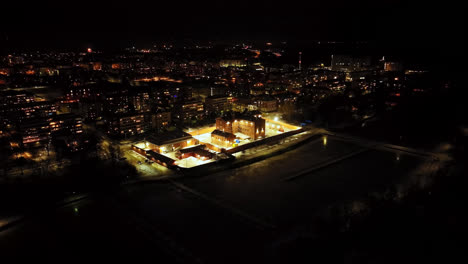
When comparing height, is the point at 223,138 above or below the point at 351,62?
below

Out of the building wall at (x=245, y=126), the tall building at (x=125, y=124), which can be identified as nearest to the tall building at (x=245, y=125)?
the building wall at (x=245, y=126)

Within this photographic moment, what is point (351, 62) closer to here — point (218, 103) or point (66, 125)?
point (218, 103)

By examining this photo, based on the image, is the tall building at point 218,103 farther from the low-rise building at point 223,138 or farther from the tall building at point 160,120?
the low-rise building at point 223,138

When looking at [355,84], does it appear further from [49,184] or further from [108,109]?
[49,184]

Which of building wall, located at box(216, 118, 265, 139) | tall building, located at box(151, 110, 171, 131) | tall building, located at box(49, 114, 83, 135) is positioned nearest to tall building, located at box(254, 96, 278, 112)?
building wall, located at box(216, 118, 265, 139)

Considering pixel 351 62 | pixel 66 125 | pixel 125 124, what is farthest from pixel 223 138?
pixel 351 62

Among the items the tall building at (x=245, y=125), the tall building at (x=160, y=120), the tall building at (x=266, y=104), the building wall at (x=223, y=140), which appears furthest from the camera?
the tall building at (x=266, y=104)

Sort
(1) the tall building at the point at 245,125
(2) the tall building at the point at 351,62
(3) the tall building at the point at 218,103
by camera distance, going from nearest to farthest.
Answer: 1. (1) the tall building at the point at 245,125
2. (3) the tall building at the point at 218,103
3. (2) the tall building at the point at 351,62

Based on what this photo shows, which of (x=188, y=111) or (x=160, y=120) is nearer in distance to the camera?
(x=160, y=120)

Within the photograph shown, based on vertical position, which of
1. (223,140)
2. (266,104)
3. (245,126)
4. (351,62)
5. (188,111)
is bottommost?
(223,140)

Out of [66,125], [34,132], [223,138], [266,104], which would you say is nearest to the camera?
[223,138]

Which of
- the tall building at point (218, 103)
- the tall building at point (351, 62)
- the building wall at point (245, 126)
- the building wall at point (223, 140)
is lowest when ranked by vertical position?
the building wall at point (223, 140)
